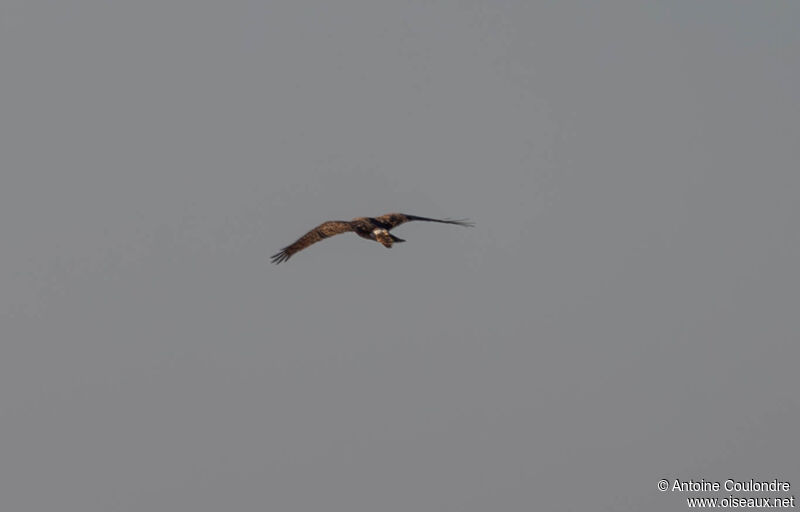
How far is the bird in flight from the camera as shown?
72688 millimetres

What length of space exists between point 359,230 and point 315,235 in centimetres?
256

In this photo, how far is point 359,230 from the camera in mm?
73938

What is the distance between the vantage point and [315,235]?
248ft

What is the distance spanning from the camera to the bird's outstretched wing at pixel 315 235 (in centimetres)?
7444

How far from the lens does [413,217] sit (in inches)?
2899

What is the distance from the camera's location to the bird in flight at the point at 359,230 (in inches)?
2862

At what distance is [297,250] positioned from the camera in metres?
75.8

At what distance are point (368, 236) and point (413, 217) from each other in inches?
84.7

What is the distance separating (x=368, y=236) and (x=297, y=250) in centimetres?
394

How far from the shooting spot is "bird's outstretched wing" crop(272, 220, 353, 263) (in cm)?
7444

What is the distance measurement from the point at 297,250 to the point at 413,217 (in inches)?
231
